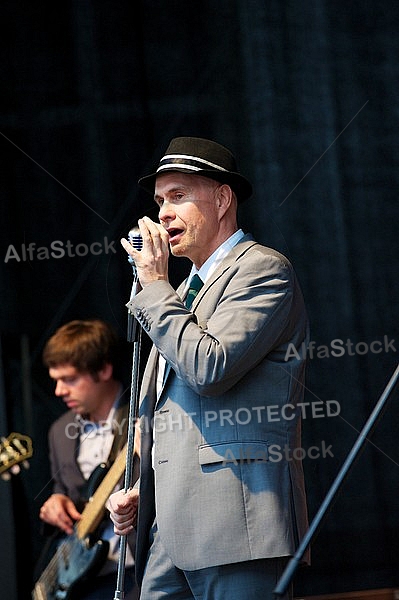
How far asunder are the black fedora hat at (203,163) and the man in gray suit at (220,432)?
0.18m

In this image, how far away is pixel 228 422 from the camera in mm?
1938

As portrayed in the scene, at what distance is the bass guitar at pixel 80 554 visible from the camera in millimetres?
3117

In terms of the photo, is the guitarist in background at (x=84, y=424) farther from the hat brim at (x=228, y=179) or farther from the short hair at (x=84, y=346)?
the hat brim at (x=228, y=179)

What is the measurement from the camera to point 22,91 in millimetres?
3359

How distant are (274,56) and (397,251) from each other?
0.74m

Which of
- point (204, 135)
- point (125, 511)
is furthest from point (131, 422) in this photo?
point (204, 135)

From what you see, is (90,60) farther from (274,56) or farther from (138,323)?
(138,323)

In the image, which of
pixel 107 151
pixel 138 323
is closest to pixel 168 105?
pixel 107 151

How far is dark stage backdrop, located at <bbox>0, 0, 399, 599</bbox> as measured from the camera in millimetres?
3299

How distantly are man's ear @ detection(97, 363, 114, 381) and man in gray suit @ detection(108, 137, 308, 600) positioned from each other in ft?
3.81
